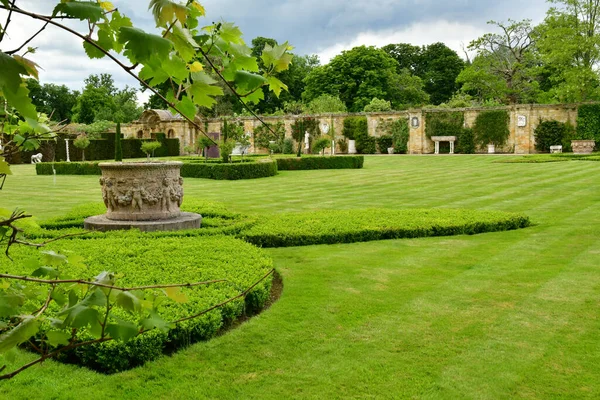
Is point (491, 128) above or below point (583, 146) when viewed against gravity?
above

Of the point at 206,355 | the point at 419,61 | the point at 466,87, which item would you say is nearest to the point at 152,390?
the point at 206,355

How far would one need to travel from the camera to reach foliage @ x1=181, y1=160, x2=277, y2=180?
22766 mm

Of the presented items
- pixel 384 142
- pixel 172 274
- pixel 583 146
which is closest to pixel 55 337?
pixel 172 274

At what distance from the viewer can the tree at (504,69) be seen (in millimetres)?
44125

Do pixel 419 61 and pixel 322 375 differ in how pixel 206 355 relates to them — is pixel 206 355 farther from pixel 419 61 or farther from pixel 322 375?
pixel 419 61

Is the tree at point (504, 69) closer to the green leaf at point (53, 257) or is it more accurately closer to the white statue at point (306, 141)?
the white statue at point (306, 141)

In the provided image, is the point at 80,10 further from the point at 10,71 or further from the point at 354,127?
the point at 354,127

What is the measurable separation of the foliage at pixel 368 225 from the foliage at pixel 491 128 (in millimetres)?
28129

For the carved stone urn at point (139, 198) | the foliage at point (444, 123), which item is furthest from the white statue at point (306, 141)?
the carved stone urn at point (139, 198)

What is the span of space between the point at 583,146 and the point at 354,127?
598 inches

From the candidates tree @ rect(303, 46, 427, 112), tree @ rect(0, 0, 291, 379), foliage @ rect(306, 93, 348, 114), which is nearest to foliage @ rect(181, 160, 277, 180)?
tree @ rect(0, 0, 291, 379)

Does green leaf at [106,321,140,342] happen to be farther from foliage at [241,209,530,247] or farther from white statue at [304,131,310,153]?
white statue at [304,131,310,153]

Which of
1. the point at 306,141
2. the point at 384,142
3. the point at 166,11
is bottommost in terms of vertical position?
the point at 166,11

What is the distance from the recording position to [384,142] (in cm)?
4034
